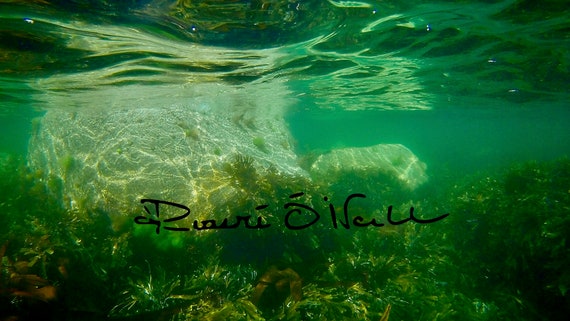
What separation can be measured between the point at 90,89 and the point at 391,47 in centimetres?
1258

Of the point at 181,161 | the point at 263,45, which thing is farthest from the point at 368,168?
the point at 181,161

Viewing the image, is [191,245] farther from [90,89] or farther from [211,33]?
[90,89]

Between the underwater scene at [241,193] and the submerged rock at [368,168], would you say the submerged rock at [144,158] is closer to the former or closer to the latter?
the underwater scene at [241,193]

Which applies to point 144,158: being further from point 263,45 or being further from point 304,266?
point 304,266

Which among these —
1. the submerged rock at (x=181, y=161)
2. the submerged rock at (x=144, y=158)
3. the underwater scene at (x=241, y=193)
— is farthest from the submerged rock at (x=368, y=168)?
the submerged rock at (x=144, y=158)

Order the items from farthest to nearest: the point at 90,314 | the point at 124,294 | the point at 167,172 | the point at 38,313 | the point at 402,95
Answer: the point at 402,95 < the point at 167,172 < the point at 124,294 < the point at 90,314 < the point at 38,313

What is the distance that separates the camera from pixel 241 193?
7828mm

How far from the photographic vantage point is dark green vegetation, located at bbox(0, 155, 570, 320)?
15.8ft

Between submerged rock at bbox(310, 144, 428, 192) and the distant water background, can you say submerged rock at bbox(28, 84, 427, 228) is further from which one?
the distant water background

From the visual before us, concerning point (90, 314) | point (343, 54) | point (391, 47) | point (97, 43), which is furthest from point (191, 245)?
point (391, 47)

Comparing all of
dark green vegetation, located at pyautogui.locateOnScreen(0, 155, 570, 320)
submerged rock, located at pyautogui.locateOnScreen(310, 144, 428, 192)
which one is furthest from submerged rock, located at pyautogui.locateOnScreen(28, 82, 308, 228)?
submerged rock, located at pyautogui.locateOnScreen(310, 144, 428, 192)

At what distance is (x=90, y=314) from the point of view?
183 inches

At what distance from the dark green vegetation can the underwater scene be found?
4cm

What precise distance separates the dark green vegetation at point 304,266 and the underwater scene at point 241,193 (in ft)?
0.12
